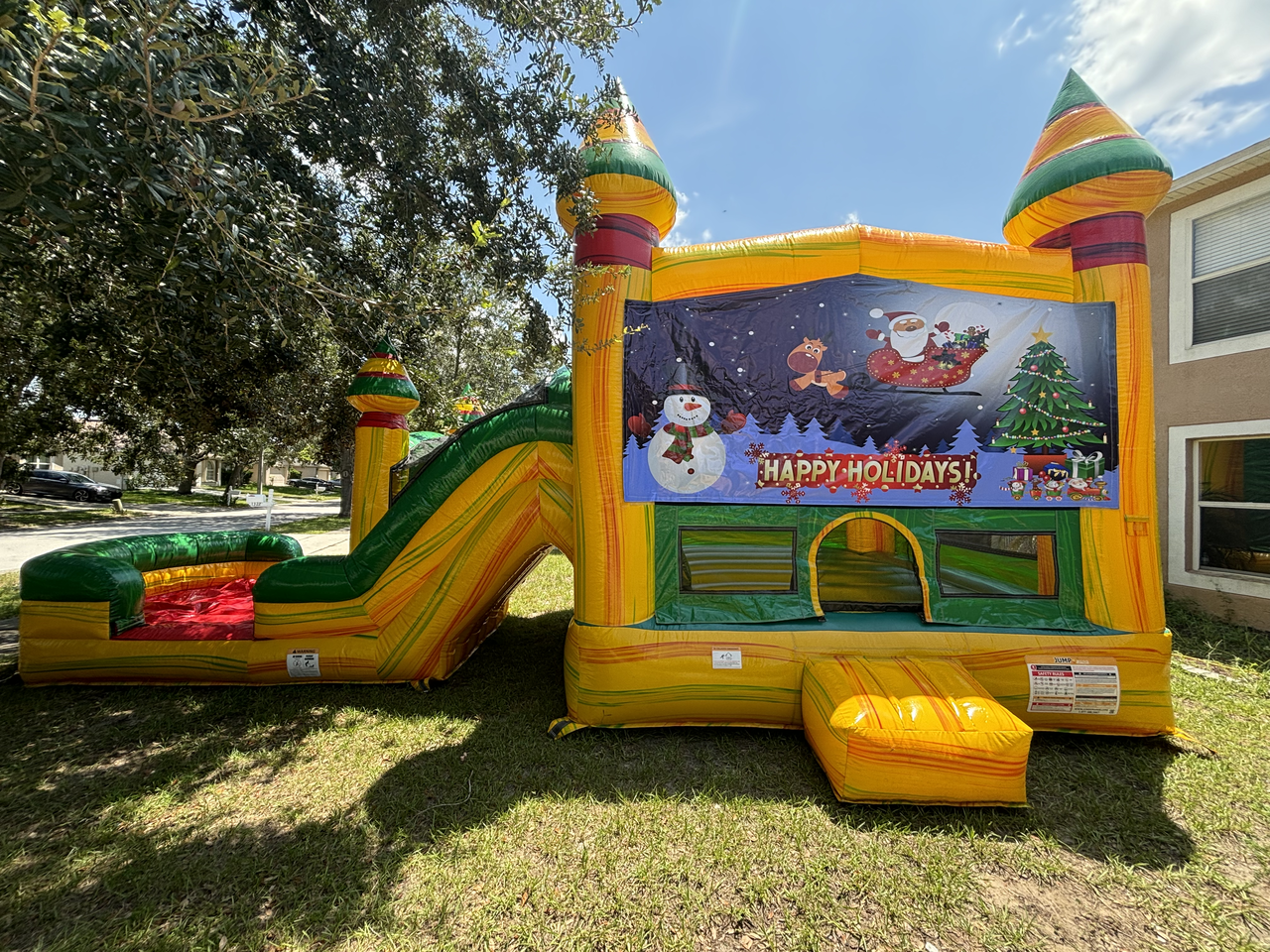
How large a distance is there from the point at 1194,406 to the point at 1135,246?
4.32 meters

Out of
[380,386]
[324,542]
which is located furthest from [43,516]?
[380,386]

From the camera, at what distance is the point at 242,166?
3221mm

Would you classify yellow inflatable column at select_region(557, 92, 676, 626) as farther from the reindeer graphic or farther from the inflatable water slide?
the reindeer graphic

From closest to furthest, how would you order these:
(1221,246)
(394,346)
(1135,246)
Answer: (1135,246), (394,346), (1221,246)

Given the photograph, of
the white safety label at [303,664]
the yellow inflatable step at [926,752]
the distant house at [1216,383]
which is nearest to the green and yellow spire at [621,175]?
the yellow inflatable step at [926,752]

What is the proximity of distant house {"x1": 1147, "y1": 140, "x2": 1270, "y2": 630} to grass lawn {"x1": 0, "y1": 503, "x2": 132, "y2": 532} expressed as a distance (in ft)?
77.7

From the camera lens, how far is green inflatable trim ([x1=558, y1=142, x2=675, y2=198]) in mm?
3672

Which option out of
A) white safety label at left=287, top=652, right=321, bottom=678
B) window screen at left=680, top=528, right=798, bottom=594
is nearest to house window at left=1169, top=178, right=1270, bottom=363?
window screen at left=680, top=528, right=798, bottom=594

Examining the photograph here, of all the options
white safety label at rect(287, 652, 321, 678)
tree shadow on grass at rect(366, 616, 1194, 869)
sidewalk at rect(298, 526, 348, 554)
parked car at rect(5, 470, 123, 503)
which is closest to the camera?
tree shadow on grass at rect(366, 616, 1194, 869)

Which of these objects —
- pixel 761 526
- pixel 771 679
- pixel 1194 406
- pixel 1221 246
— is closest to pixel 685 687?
pixel 771 679

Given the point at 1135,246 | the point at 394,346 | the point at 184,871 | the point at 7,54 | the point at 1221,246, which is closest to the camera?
the point at 7,54

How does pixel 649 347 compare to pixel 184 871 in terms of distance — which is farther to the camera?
pixel 649 347

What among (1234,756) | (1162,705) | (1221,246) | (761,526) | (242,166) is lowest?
(1234,756)

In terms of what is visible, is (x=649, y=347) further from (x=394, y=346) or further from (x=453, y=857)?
(x=394, y=346)
